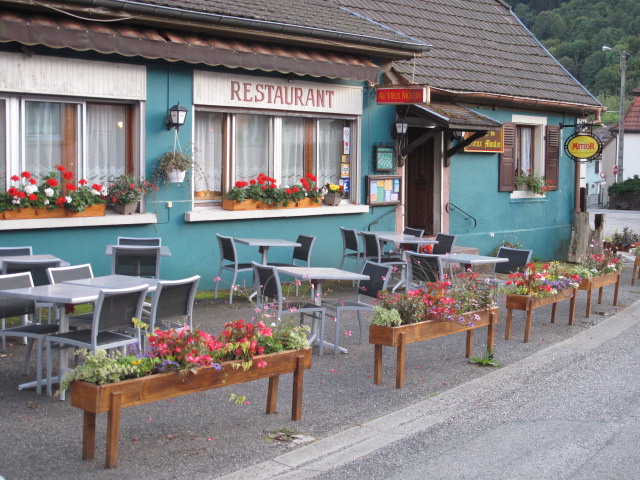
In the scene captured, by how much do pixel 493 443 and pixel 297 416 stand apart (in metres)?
1.38

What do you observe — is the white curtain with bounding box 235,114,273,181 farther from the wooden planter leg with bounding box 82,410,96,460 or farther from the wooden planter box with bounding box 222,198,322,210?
the wooden planter leg with bounding box 82,410,96,460

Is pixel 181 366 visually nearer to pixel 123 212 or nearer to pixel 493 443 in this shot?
pixel 493 443

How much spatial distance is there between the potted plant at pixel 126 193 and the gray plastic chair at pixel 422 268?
3.58 m

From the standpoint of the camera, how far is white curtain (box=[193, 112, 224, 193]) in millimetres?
12141

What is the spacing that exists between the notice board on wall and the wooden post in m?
8.30

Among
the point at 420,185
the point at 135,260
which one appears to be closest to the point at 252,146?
the point at 135,260

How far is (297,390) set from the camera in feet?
20.1

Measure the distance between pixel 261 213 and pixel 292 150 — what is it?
4.60 ft

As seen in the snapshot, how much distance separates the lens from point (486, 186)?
1672 cm

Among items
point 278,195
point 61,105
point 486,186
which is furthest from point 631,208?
point 61,105

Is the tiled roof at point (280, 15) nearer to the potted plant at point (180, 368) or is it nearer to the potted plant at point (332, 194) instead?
the potted plant at point (332, 194)

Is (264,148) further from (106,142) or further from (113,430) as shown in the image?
(113,430)

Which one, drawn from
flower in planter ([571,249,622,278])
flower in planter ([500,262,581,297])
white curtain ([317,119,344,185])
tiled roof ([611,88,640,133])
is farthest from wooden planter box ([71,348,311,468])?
tiled roof ([611,88,640,133])

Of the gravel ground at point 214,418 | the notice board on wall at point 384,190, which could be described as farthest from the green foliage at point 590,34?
the gravel ground at point 214,418
